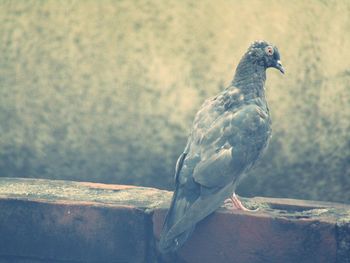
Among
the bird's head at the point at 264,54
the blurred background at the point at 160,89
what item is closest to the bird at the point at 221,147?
the bird's head at the point at 264,54

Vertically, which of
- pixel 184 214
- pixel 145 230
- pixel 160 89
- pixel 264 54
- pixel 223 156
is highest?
pixel 264 54

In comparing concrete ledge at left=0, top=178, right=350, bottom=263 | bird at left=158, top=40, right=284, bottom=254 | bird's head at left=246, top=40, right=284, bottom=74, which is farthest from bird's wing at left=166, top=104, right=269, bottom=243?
bird's head at left=246, top=40, right=284, bottom=74

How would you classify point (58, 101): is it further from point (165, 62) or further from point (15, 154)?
point (165, 62)

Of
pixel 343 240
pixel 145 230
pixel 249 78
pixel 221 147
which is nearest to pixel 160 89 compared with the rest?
pixel 249 78

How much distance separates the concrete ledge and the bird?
0.34ft

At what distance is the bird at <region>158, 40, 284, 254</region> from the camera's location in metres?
2.12

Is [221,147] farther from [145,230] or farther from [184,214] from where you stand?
[145,230]

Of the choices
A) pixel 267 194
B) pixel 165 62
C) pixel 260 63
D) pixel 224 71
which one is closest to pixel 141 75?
pixel 165 62

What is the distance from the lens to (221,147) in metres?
2.21

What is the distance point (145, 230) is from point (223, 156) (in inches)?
16.0

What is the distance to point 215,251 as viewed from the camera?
2197 mm

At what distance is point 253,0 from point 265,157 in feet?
2.36

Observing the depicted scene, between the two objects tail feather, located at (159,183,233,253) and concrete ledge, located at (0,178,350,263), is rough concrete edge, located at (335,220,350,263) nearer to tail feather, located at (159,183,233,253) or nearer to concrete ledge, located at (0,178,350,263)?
concrete ledge, located at (0,178,350,263)

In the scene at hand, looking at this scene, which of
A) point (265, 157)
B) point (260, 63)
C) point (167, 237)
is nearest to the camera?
point (167, 237)
